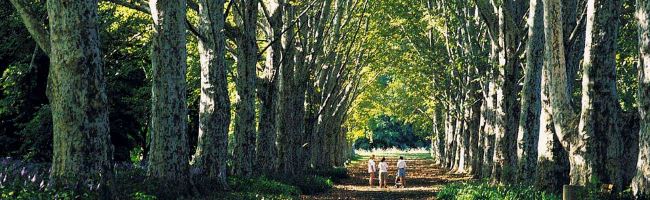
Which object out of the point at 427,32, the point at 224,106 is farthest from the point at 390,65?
the point at 224,106

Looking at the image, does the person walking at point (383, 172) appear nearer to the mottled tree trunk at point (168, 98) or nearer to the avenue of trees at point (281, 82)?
the avenue of trees at point (281, 82)

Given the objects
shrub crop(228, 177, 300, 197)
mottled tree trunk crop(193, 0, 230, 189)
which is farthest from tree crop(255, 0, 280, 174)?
mottled tree trunk crop(193, 0, 230, 189)

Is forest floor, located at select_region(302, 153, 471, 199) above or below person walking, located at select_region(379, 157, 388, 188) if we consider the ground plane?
below

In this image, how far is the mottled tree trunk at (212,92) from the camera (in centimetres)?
1753

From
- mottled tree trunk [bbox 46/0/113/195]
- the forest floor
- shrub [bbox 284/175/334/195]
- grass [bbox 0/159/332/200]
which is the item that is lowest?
the forest floor

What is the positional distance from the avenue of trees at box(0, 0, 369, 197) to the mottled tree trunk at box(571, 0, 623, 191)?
21.9 feet

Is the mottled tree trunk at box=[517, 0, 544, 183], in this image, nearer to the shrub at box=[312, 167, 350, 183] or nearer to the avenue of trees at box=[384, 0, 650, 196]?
the avenue of trees at box=[384, 0, 650, 196]

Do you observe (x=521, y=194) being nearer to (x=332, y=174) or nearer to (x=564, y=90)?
(x=564, y=90)

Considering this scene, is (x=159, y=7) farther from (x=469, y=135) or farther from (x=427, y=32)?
(x=469, y=135)

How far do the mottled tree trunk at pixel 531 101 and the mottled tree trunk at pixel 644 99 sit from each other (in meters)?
7.19

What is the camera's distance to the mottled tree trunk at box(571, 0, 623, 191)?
12.4 meters

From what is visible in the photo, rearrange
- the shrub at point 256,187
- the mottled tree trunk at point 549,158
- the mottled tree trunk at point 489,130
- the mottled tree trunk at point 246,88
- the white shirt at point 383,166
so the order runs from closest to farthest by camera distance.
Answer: the mottled tree trunk at point 549,158
the shrub at point 256,187
the mottled tree trunk at point 246,88
the mottled tree trunk at point 489,130
the white shirt at point 383,166

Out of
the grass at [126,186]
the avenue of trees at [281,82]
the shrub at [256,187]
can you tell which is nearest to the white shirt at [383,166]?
the avenue of trees at [281,82]

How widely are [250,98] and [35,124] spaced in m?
7.95
